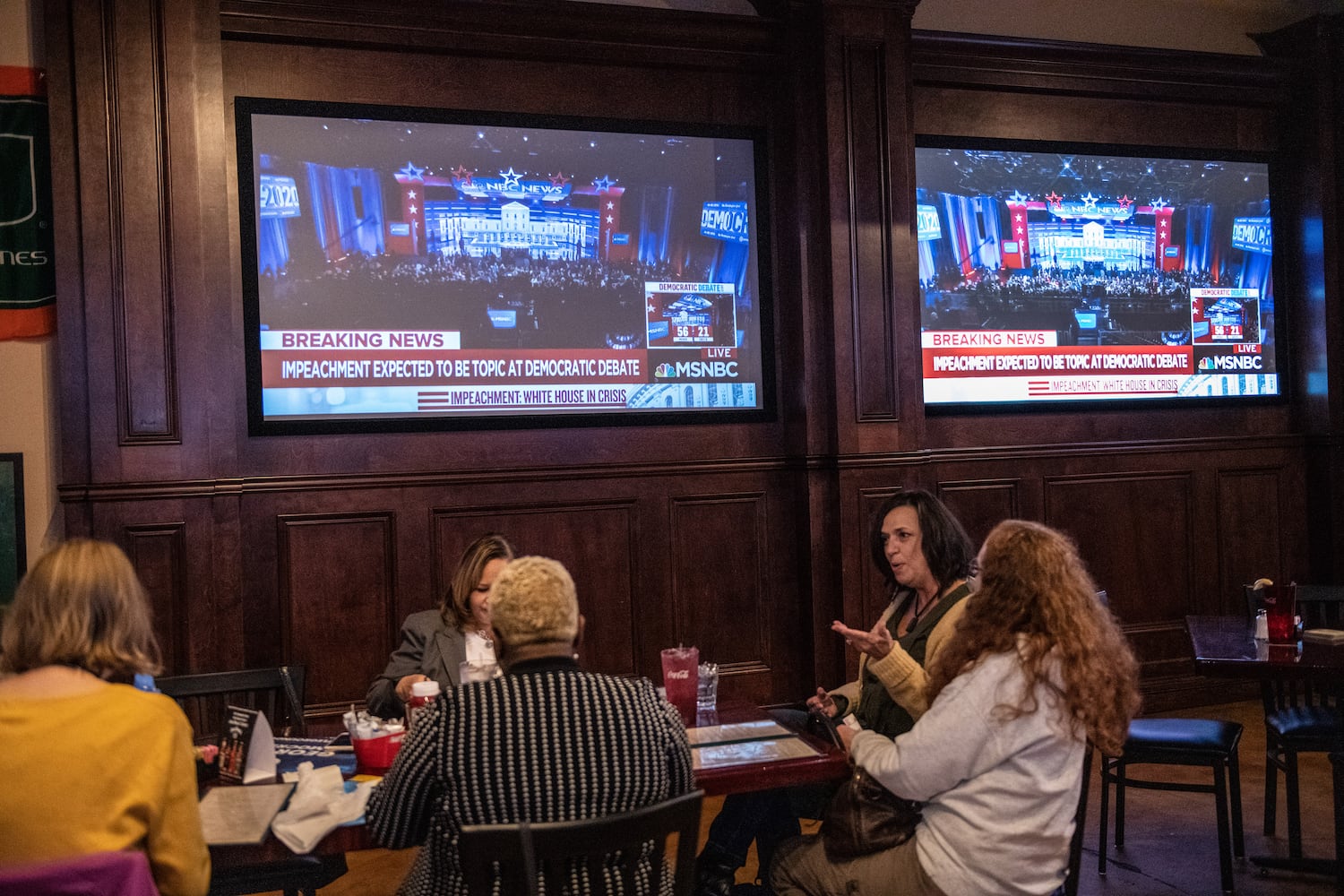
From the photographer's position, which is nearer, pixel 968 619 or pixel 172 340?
pixel 968 619

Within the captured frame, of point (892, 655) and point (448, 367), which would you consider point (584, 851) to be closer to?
point (892, 655)

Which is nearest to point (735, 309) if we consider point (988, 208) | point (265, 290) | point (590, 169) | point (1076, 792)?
point (590, 169)

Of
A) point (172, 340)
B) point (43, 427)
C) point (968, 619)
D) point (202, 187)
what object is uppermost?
point (202, 187)

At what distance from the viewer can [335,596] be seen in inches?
175

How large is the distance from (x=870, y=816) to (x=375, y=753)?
40.1 inches

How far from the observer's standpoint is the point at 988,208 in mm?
5488

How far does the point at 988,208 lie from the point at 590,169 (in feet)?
6.56

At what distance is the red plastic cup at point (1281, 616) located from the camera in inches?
133

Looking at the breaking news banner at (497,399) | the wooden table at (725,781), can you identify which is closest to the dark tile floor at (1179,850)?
the wooden table at (725,781)

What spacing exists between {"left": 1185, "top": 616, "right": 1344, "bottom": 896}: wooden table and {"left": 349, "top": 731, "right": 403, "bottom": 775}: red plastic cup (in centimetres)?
225

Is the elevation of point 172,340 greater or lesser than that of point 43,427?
greater

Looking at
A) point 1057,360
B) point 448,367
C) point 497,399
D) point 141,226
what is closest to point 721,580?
point 497,399

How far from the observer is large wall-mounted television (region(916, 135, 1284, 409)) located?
5.41 metres

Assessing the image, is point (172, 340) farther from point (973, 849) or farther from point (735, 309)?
point (973, 849)
